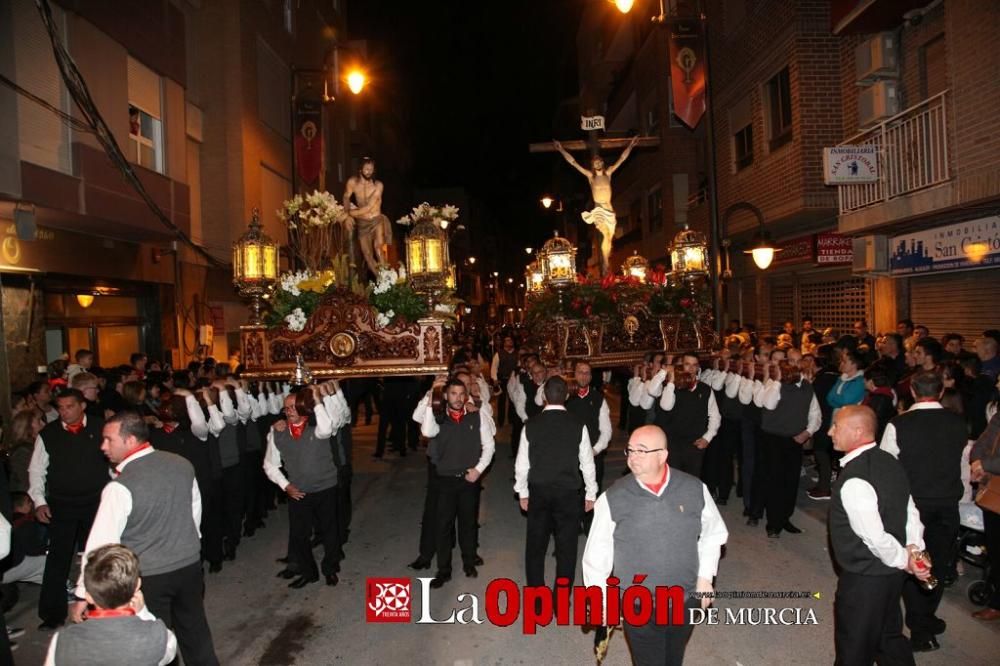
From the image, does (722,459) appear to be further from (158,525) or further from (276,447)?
(158,525)

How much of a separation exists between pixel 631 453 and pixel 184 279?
14765 mm

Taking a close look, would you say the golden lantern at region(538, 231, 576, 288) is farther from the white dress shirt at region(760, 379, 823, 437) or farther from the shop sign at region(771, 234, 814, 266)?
the shop sign at region(771, 234, 814, 266)

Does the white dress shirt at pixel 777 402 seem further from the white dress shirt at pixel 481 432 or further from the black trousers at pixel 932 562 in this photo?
the white dress shirt at pixel 481 432

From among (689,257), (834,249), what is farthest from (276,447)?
(834,249)

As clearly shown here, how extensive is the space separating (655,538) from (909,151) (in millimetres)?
9799

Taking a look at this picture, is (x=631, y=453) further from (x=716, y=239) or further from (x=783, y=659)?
(x=716, y=239)

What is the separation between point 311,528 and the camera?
6.67 metres

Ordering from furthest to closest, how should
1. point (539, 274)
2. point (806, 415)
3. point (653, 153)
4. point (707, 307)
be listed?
point (653, 153) → point (539, 274) → point (707, 307) → point (806, 415)

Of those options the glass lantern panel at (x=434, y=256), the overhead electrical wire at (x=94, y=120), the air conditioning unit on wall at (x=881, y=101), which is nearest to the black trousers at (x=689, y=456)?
the glass lantern panel at (x=434, y=256)

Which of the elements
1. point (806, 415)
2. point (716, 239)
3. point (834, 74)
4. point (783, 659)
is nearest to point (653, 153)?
point (834, 74)

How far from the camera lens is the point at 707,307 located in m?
9.23

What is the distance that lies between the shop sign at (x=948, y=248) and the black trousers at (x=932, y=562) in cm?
570

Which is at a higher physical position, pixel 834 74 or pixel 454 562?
pixel 834 74

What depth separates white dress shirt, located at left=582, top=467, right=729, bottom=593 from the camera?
3.74 metres
